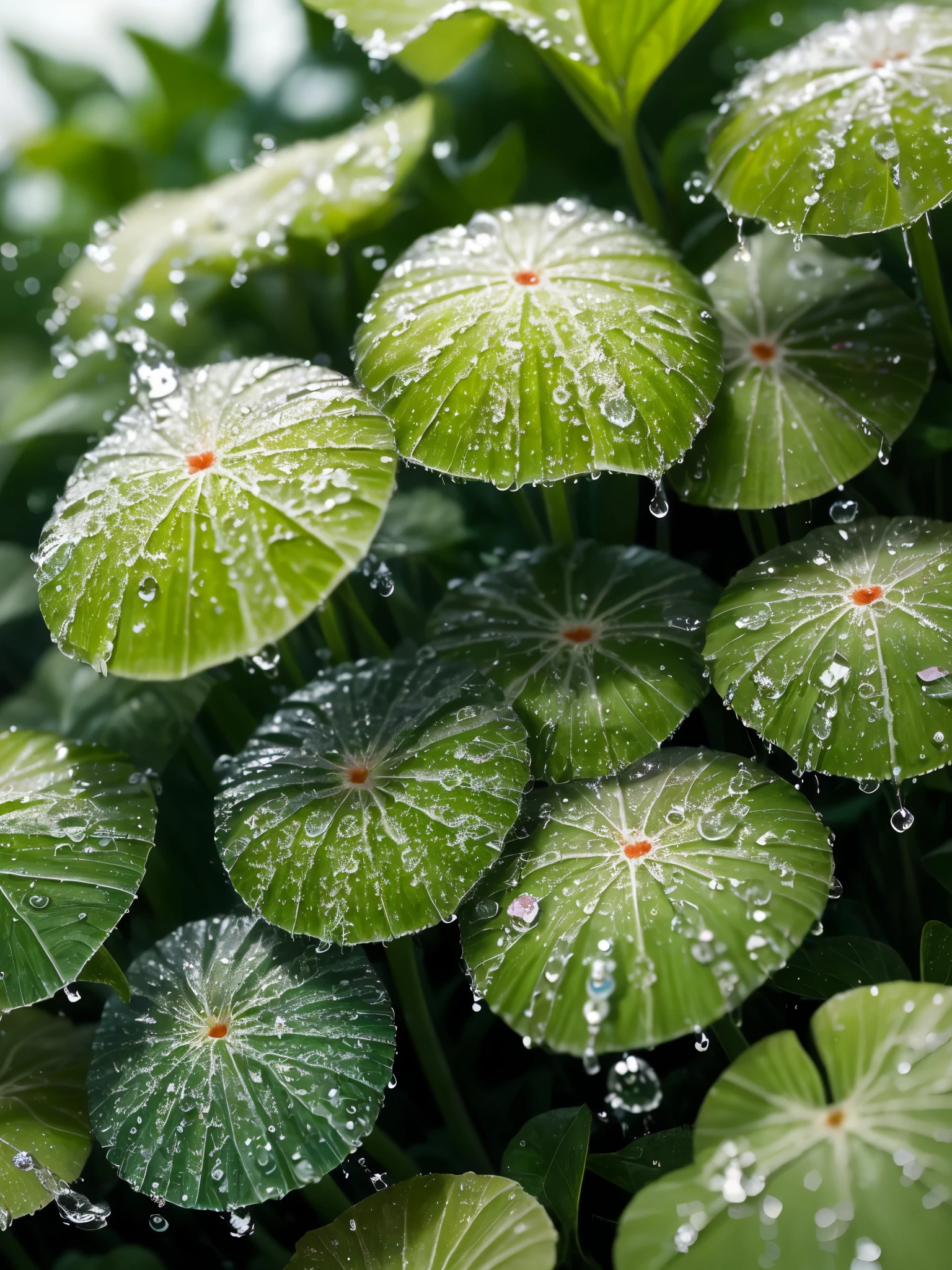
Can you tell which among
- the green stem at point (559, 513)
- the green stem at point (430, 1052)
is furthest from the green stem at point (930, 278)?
the green stem at point (430, 1052)

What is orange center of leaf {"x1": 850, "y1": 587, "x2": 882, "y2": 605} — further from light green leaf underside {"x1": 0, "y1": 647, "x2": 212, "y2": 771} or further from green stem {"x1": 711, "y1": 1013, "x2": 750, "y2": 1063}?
light green leaf underside {"x1": 0, "y1": 647, "x2": 212, "y2": 771}

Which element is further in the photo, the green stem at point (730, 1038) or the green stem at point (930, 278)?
the green stem at point (930, 278)

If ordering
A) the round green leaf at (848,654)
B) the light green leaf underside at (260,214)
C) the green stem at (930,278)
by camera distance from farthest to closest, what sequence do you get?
the light green leaf underside at (260,214) → the green stem at (930,278) → the round green leaf at (848,654)

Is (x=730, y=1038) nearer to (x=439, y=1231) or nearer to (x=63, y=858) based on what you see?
(x=439, y=1231)

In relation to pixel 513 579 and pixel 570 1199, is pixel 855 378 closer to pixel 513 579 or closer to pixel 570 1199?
pixel 513 579

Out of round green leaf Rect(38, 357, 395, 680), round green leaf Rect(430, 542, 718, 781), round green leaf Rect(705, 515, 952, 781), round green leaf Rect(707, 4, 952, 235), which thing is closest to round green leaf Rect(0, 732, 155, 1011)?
round green leaf Rect(38, 357, 395, 680)

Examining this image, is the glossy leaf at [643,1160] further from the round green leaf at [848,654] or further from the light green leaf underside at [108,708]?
the light green leaf underside at [108,708]

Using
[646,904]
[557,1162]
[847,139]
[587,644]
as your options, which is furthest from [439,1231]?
[847,139]
